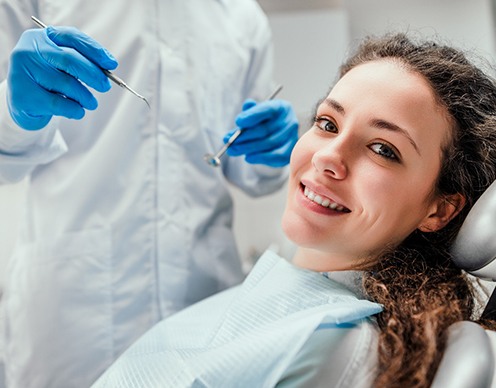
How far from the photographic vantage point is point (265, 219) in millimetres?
3293

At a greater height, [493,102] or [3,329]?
[493,102]

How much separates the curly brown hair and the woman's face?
0.03m

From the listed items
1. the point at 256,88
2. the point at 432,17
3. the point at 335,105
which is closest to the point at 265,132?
the point at 256,88

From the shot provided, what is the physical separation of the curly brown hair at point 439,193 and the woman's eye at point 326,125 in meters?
0.17

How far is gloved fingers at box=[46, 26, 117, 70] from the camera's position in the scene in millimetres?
1144

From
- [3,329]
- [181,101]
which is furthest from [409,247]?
[3,329]

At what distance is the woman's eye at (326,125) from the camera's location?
4.15ft

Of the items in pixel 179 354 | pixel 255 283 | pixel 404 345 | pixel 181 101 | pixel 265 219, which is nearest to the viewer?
pixel 404 345

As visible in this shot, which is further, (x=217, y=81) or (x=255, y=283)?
(x=217, y=81)

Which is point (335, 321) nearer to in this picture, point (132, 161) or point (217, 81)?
point (132, 161)

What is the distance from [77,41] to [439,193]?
788mm

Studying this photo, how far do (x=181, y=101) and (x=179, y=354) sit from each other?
69cm

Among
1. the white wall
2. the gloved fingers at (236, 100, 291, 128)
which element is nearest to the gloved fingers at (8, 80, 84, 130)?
the gloved fingers at (236, 100, 291, 128)

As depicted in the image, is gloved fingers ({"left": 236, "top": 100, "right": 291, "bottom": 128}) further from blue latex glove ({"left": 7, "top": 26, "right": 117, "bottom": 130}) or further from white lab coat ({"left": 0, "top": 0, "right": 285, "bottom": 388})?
blue latex glove ({"left": 7, "top": 26, "right": 117, "bottom": 130})
